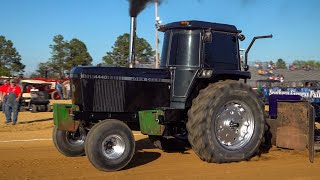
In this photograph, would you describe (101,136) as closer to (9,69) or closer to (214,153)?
(214,153)

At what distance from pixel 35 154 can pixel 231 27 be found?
427 centimetres

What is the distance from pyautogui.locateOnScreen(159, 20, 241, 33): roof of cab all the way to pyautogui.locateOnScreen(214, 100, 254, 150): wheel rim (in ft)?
4.33

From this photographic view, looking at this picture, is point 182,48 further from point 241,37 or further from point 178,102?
point 241,37

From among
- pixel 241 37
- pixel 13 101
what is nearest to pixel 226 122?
pixel 241 37

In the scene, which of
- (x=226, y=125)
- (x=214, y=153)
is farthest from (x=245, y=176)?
(x=226, y=125)

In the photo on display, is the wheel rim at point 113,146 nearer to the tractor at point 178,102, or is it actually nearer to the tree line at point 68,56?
the tractor at point 178,102

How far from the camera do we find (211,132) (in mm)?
6668

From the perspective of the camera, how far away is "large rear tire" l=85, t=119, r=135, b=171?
6.02 metres

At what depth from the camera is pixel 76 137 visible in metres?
7.42

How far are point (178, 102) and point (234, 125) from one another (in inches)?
40.5

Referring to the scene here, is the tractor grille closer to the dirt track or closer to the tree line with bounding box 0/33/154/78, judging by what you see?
the dirt track

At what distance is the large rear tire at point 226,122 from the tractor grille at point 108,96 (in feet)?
3.76

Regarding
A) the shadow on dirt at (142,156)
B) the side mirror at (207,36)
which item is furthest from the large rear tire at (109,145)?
the side mirror at (207,36)

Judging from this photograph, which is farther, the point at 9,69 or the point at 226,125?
the point at 9,69
